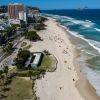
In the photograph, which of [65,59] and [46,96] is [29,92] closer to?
[46,96]

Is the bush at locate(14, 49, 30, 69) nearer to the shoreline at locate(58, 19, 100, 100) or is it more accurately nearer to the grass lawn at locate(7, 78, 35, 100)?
the grass lawn at locate(7, 78, 35, 100)

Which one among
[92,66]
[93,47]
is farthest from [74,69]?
[93,47]

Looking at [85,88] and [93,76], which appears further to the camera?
[93,76]

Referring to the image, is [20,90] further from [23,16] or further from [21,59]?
[23,16]

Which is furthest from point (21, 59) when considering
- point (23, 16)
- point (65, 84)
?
point (23, 16)

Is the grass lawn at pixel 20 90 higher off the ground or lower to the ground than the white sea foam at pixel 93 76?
higher

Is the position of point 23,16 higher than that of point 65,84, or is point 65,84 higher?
point 65,84

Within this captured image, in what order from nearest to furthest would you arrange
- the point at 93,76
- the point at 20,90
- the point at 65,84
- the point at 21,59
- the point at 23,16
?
the point at 20,90, the point at 65,84, the point at 93,76, the point at 21,59, the point at 23,16

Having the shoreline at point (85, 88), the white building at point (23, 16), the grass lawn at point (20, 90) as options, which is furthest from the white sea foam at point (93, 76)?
the white building at point (23, 16)

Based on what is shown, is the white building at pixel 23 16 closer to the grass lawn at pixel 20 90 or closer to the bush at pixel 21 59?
the bush at pixel 21 59
